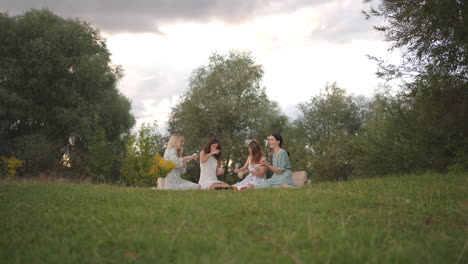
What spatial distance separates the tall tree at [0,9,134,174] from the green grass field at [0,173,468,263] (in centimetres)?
2446

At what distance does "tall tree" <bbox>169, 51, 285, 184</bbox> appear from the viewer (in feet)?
132

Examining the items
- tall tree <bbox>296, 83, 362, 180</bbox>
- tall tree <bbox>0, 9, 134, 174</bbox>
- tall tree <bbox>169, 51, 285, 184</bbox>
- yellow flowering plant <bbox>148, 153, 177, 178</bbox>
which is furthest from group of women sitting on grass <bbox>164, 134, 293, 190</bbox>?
tall tree <bbox>296, 83, 362, 180</bbox>

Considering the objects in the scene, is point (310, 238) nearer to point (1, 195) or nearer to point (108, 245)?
point (108, 245)

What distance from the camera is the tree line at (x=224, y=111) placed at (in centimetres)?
1497

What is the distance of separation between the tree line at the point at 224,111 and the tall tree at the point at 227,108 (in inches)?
4.5

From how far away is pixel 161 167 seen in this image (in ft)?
46.9

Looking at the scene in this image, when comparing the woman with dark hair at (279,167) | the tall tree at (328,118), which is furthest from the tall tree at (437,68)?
the tall tree at (328,118)

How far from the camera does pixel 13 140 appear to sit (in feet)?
102

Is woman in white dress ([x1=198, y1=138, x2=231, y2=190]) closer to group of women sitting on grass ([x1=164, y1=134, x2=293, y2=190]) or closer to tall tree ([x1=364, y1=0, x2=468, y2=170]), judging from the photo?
group of women sitting on grass ([x1=164, y1=134, x2=293, y2=190])

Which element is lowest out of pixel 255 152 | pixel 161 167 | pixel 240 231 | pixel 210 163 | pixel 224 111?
pixel 240 231

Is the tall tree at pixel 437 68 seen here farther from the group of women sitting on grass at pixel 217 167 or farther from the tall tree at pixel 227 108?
the tall tree at pixel 227 108

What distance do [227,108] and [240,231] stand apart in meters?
35.8

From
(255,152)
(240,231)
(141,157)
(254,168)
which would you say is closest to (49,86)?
(141,157)

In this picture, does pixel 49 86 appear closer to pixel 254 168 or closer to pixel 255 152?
pixel 255 152
